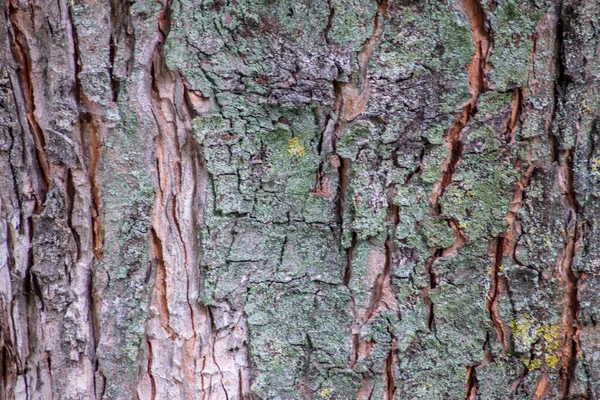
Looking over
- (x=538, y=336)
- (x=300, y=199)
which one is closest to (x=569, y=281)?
(x=538, y=336)

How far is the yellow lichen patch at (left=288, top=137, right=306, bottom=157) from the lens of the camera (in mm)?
1019

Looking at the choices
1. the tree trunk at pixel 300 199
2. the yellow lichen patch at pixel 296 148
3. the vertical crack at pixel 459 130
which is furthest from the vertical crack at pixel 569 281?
the yellow lichen patch at pixel 296 148

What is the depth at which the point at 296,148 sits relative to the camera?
1.02 metres

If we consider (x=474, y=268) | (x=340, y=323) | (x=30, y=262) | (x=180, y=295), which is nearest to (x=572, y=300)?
(x=474, y=268)

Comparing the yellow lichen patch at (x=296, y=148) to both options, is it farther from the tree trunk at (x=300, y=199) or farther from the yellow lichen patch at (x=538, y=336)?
the yellow lichen patch at (x=538, y=336)

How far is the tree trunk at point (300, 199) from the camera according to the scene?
0.96 meters

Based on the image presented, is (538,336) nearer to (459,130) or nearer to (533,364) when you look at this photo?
(533,364)

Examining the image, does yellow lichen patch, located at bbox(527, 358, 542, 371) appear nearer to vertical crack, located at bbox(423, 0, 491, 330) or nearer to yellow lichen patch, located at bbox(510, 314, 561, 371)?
yellow lichen patch, located at bbox(510, 314, 561, 371)

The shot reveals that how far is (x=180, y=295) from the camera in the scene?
1032mm

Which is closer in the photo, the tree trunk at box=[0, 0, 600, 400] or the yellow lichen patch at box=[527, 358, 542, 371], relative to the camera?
the tree trunk at box=[0, 0, 600, 400]

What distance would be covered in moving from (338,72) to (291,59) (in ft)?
0.31

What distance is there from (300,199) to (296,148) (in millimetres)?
106

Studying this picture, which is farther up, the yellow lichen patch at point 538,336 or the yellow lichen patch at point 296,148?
the yellow lichen patch at point 296,148

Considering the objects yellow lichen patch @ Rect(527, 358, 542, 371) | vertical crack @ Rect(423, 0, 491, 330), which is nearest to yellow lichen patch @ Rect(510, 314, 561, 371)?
yellow lichen patch @ Rect(527, 358, 542, 371)
